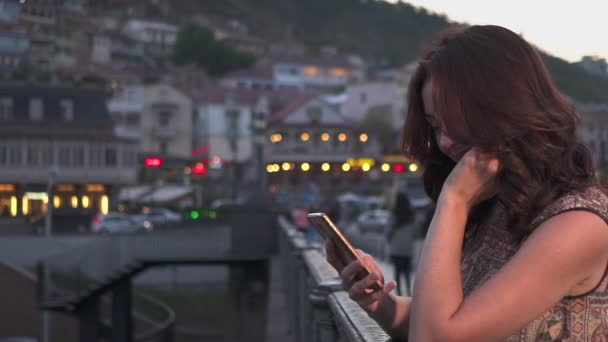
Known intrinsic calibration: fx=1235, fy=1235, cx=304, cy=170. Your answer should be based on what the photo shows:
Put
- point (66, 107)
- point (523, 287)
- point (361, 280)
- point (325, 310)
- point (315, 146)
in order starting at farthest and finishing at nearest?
point (315, 146)
point (66, 107)
point (325, 310)
point (361, 280)
point (523, 287)

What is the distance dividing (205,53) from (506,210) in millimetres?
179281

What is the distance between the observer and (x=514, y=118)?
275 cm

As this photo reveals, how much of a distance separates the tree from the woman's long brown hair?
583 ft

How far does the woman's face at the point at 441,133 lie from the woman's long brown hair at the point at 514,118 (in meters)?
0.03

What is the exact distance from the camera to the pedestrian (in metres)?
17.0

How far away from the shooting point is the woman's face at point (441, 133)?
114 inches

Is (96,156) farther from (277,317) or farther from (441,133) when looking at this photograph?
(441,133)

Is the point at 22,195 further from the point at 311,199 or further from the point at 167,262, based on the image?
the point at 167,262

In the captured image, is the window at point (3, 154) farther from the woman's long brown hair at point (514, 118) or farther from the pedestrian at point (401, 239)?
the woman's long brown hair at point (514, 118)

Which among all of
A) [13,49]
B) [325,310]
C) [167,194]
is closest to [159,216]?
[167,194]

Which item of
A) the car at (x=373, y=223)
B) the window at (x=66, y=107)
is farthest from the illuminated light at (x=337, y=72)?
the car at (x=373, y=223)

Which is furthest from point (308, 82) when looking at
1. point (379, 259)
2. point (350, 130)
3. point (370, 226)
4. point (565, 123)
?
point (565, 123)

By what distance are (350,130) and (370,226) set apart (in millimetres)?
50907

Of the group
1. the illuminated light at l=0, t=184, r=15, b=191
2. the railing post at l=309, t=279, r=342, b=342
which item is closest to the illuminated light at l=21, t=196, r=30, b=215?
the illuminated light at l=0, t=184, r=15, b=191
